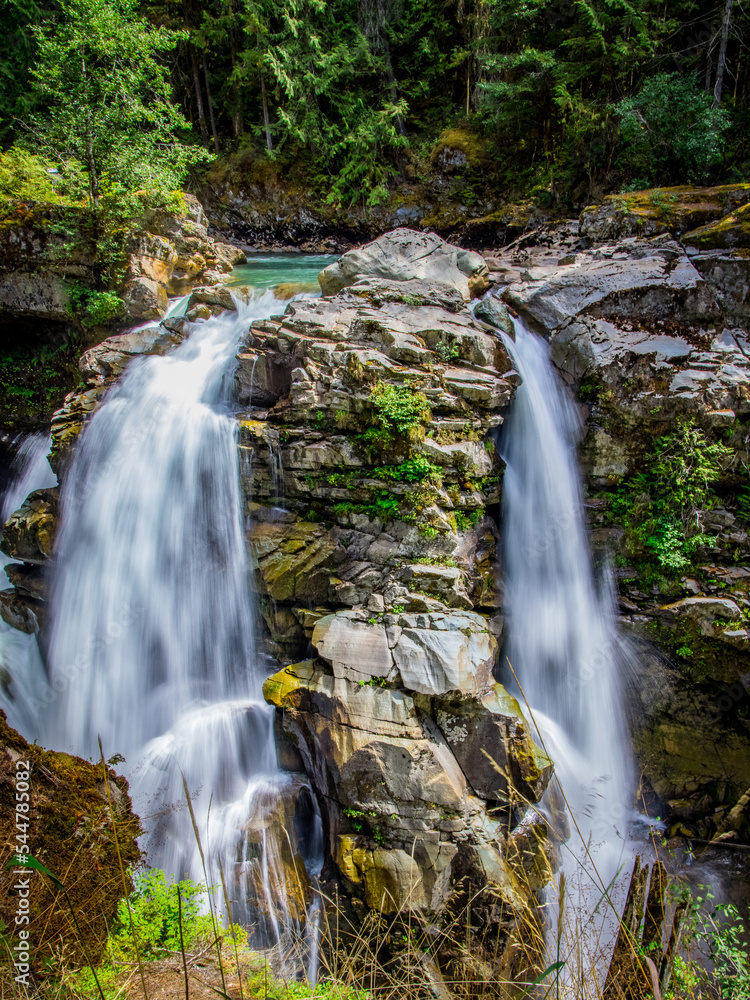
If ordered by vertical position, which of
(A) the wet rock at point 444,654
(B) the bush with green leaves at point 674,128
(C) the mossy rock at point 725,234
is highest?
(B) the bush with green leaves at point 674,128

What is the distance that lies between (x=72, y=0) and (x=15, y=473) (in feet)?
29.4

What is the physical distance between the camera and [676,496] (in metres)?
6.87

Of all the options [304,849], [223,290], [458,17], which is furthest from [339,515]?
[458,17]

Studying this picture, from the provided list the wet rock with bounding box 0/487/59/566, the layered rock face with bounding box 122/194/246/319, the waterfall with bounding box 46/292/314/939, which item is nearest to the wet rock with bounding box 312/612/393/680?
the waterfall with bounding box 46/292/314/939

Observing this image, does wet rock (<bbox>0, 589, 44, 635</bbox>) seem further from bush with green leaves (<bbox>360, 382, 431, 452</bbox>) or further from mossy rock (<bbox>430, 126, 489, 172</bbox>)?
mossy rock (<bbox>430, 126, 489, 172</bbox>)

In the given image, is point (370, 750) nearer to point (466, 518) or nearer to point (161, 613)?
point (466, 518)

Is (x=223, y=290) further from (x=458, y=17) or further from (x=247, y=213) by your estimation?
(x=458, y=17)

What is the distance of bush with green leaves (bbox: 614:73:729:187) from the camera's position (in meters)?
10.2

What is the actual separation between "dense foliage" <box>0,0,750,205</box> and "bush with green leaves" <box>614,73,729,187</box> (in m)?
0.04

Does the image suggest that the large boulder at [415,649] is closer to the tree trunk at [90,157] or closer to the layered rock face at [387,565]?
the layered rock face at [387,565]

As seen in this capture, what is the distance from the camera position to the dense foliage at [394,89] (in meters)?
10.1

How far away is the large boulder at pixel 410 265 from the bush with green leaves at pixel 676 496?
4.26m

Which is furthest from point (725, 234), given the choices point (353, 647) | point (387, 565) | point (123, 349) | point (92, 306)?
point (92, 306)

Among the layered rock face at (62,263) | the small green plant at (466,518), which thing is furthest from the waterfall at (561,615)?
the layered rock face at (62,263)
